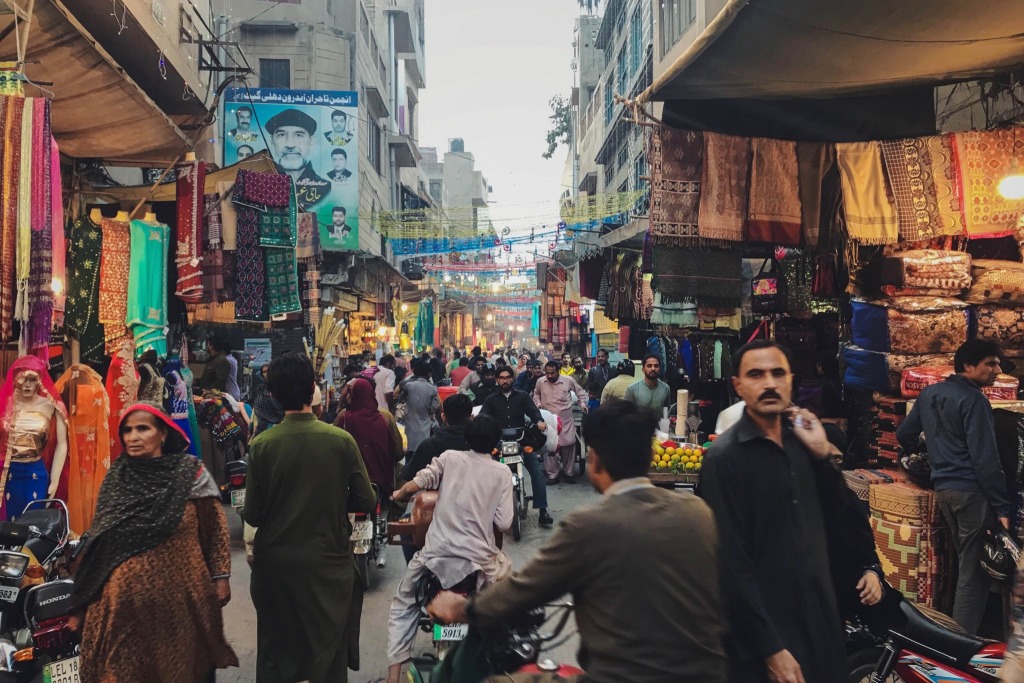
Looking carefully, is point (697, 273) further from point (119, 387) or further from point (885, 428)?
point (119, 387)

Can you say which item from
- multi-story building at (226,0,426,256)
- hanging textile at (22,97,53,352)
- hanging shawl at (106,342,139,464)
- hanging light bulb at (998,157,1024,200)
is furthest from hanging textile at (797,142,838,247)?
multi-story building at (226,0,426,256)

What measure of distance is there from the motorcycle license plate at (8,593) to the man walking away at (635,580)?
10.2 ft

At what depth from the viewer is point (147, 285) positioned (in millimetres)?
7848

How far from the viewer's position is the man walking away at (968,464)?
16.1 feet

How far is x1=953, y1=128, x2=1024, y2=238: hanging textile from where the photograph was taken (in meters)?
5.93

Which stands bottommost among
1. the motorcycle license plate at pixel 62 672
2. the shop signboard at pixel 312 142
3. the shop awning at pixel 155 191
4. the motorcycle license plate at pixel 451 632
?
the motorcycle license plate at pixel 451 632

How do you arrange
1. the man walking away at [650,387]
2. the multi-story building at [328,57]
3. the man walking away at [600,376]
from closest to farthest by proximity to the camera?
the man walking away at [650,387]
the man walking away at [600,376]
the multi-story building at [328,57]

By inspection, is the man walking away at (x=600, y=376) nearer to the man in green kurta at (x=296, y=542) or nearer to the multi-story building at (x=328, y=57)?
the multi-story building at (x=328, y=57)

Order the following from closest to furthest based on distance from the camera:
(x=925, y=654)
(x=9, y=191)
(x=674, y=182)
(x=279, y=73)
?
(x=925, y=654) < (x=9, y=191) < (x=674, y=182) < (x=279, y=73)

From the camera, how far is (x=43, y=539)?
439cm

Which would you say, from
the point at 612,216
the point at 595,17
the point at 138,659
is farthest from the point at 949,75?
the point at 595,17

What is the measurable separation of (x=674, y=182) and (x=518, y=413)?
11.5 feet

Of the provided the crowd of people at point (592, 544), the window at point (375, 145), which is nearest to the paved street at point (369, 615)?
the crowd of people at point (592, 544)

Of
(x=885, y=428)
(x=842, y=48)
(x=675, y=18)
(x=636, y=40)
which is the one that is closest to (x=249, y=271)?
(x=842, y=48)
